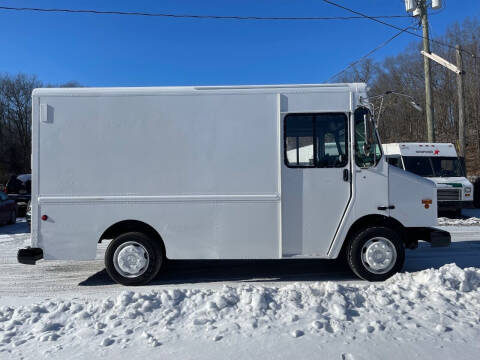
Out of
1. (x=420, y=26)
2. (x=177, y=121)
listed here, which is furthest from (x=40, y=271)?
(x=420, y=26)

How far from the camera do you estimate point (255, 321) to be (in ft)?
13.2

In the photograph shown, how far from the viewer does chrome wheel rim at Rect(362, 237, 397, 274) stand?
18.4 ft

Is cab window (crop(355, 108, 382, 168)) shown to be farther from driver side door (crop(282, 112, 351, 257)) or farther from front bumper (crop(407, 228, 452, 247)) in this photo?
front bumper (crop(407, 228, 452, 247))

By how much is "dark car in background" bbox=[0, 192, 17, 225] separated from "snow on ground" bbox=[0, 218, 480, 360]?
903 cm

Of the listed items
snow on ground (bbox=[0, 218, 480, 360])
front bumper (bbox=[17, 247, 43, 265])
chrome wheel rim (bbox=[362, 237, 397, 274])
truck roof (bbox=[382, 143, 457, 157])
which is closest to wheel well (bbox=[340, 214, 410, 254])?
chrome wheel rim (bbox=[362, 237, 397, 274])

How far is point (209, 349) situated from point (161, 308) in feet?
3.33

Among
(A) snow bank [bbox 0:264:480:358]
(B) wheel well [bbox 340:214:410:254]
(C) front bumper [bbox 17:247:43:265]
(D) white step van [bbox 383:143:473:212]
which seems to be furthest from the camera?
(D) white step van [bbox 383:143:473:212]

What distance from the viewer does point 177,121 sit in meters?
5.52

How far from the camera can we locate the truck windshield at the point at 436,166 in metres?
14.2

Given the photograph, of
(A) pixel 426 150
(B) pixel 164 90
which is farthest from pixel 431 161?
(B) pixel 164 90

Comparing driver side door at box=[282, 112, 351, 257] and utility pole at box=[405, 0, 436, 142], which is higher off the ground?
utility pole at box=[405, 0, 436, 142]

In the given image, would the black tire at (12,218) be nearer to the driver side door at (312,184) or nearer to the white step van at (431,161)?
the driver side door at (312,184)

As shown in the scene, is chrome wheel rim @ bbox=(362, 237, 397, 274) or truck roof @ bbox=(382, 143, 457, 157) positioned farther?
truck roof @ bbox=(382, 143, 457, 157)

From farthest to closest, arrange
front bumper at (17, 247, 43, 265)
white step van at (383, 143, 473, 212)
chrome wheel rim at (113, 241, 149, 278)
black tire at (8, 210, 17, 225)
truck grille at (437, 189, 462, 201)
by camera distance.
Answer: white step van at (383, 143, 473, 212) < black tire at (8, 210, 17, 225) < truck grille at (437, 189, 462, 201) < chrome wheel rim at (113, 241, 149, 278) < front bumper at (17, 247, 43, 265)
